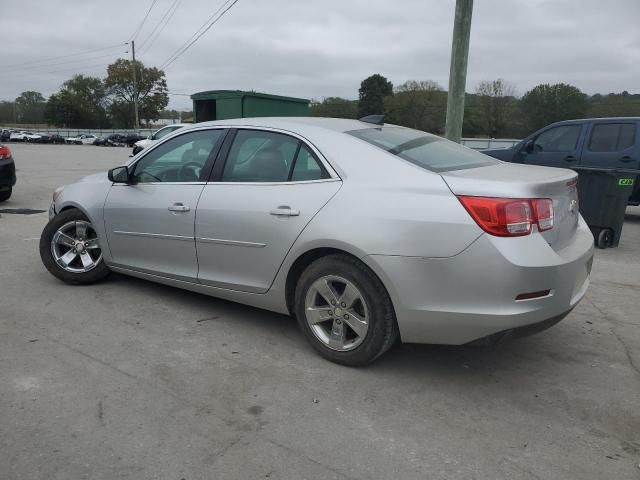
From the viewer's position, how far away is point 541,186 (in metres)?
3.06

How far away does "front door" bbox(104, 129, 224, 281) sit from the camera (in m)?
4.18

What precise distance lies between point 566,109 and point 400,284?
84.0 ft

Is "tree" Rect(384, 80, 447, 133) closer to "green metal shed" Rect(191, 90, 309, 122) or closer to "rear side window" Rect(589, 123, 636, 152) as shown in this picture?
"green metal shed" Rect(191, 90, 309, 122)

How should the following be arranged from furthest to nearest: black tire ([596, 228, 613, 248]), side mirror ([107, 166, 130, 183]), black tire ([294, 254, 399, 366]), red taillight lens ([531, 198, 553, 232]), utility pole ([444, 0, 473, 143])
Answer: utility pole ([444, 0, 473, 143]) < black tire ([596, 228, 613, 248]) < side mirror ([107, 166, 130, 183]) < black tire ([294, 254, 399, 366]) < red taillight lens ([531, 198, 553, 232])

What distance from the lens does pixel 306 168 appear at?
364 cm

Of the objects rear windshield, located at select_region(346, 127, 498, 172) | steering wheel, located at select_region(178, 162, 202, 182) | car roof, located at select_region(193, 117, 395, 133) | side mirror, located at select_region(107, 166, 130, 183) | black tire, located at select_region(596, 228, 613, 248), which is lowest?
black tire, located at select_region(596, 228, 613, 248)

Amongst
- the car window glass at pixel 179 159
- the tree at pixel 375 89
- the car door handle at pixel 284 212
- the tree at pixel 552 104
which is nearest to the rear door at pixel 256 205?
the car door handle at pixel 284 212

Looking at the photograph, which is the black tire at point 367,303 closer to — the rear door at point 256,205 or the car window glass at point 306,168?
the rear door at point 256,205

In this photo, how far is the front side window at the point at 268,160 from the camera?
3.65 metres

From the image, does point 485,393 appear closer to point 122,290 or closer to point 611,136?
point 122,290

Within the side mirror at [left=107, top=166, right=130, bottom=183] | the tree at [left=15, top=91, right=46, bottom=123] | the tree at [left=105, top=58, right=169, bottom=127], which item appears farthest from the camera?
the tree at [left=15, top=91, right=46, bottom=123]

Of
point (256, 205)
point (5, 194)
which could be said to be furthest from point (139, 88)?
point (256, 205)

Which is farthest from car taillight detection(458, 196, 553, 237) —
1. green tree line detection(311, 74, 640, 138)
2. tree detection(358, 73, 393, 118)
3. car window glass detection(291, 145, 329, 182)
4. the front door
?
tree detection(358, 73, 393, 118)

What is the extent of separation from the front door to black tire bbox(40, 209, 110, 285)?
310mm
